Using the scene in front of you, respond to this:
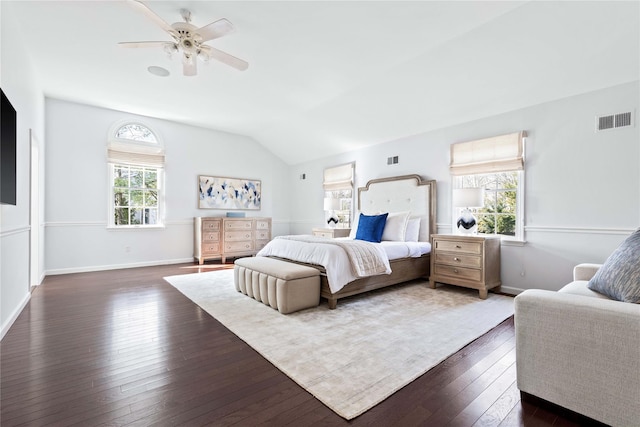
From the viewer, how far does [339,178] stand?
6645 millimetres

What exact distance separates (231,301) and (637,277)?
11.3 feet

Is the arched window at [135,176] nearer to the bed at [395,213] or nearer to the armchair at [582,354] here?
the bed at [395,213]

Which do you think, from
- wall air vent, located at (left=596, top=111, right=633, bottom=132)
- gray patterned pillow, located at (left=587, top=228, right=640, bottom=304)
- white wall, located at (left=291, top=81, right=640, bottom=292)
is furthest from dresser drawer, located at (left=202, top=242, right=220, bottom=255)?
wall air vent, located at (left=596, top=111, right=633, bottom=132)

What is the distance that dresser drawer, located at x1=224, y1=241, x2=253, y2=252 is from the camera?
6.46 m

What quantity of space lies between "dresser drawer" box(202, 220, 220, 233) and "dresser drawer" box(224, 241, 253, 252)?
1.28 ft

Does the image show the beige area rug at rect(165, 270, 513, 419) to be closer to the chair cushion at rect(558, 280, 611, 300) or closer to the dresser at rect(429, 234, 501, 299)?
the dresser at rect(429, 234, 501, 299)

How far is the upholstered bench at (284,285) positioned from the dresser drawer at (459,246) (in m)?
1.93

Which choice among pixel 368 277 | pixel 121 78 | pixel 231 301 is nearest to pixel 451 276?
pixel 368 277

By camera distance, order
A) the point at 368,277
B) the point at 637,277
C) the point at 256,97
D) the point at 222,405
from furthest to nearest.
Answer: the point at 256,97 → the point at 368,277 → the point at 222,405 → the point at 637,277

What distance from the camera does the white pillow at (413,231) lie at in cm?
483

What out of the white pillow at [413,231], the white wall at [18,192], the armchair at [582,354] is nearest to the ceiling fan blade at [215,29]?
the white wall at [18,192]

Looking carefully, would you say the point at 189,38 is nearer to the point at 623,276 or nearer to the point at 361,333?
the point at 361,333

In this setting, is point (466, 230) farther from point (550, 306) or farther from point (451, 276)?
point (550, 306)

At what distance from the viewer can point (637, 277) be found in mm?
1493
